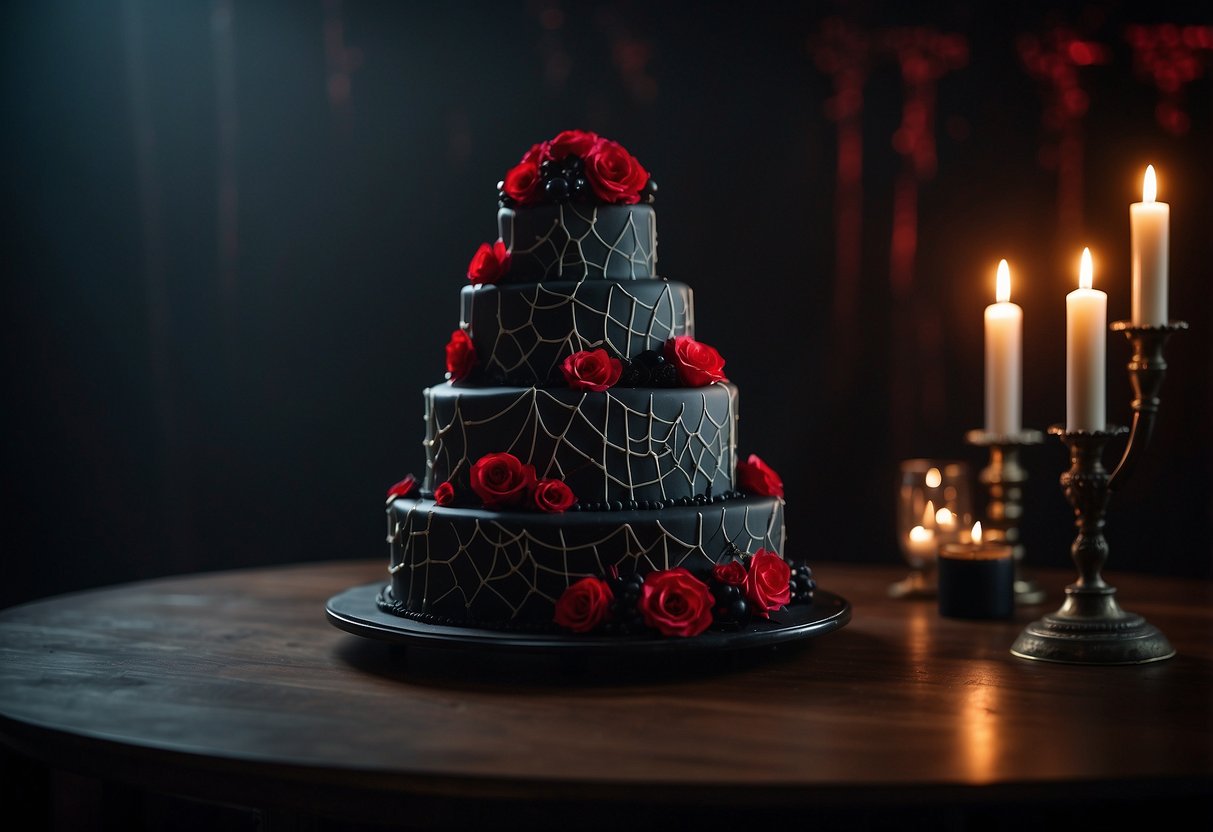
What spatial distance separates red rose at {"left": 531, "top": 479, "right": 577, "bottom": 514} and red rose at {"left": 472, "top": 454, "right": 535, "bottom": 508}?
0.02m

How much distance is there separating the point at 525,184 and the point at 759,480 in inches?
24.9

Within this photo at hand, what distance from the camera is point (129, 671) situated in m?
1.81

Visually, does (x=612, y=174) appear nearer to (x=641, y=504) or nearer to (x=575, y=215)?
(x=575, y=215)

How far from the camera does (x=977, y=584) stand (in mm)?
2254

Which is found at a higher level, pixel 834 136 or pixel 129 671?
pixel 834 136

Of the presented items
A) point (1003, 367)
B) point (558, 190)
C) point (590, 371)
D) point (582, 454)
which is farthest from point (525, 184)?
point (1003, 367)

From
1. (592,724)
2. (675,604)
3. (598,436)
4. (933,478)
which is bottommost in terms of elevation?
(592,724)

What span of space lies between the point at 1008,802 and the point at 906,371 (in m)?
2.15

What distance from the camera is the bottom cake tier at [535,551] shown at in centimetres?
184

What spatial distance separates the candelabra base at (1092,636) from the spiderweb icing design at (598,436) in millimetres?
562

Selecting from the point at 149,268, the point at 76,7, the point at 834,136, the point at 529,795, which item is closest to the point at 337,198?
the point at 149,268

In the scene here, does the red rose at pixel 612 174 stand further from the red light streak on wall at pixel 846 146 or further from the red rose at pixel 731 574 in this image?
the red light streak on wall at pixel 846 146

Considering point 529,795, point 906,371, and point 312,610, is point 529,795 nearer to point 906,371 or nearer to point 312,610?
point 312,610

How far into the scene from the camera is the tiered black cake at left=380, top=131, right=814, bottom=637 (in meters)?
1.84
